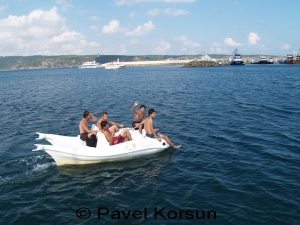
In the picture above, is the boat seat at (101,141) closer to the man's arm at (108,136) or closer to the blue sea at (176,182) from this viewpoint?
the man's arm at (108,136)

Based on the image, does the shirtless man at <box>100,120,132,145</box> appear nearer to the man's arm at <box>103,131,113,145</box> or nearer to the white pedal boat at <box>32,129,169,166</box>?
the man's arm at <box>103,131,113,145</box>

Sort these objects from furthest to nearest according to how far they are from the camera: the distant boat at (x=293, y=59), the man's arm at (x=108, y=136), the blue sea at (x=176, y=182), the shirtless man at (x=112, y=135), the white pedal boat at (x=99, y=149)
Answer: the distant boat at (x=293, y=59)
the man's arm at (x=108, y=136)
the shirtless man at (x=112, y=135)
the white pedal boat at (x=99, y=149)
the blue sea at (x=176, y=182)

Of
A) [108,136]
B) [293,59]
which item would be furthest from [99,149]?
[293,59]

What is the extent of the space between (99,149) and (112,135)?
929 millimetres

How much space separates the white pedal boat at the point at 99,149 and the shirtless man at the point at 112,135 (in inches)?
8.0

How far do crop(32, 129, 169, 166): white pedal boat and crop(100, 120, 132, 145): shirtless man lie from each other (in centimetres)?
20

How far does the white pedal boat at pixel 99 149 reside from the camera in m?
11.8

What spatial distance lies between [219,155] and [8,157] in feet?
32.8

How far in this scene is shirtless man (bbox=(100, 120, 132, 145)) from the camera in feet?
40.1

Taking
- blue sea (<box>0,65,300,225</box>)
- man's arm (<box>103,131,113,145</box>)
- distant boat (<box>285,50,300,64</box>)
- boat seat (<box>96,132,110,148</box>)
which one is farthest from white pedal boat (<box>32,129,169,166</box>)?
distant boat (<box>285,50,300,64</box>)

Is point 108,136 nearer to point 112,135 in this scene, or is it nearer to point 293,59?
point 112,135

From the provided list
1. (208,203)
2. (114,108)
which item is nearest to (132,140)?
(208,203)

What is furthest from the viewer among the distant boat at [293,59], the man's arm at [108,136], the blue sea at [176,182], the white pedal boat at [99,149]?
the distant boat at [293,59]

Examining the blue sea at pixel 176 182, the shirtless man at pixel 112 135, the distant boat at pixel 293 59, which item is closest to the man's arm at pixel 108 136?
the shirtless man at pixel 112 135
